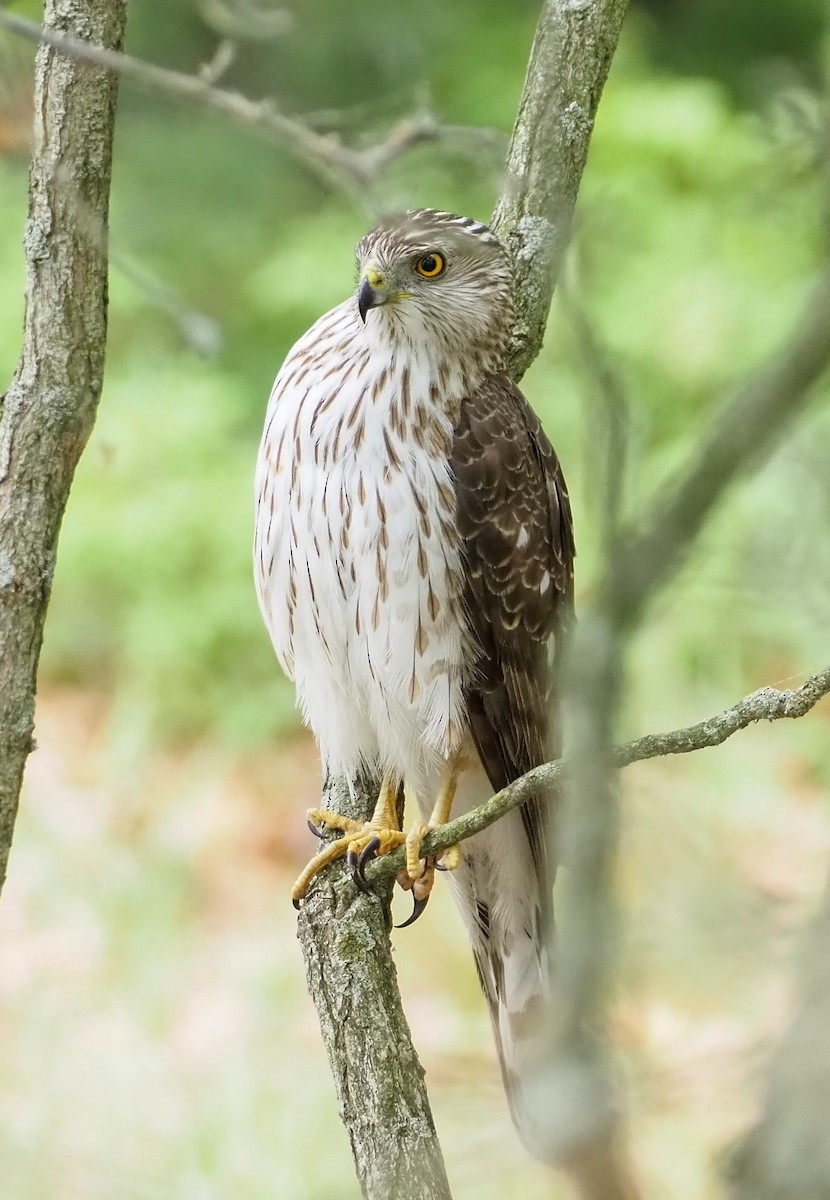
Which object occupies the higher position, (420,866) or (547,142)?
(547,142)

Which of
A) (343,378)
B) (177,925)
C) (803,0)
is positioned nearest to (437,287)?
(343,378)

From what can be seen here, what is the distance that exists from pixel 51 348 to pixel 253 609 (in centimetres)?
463

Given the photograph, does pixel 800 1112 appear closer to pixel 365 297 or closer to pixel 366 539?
pixel 366 539

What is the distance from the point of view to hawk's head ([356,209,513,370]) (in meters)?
3.37

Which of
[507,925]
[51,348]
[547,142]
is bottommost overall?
[507,925]

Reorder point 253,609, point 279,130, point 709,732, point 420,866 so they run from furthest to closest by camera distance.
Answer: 1. point 253,609
2. point 420,866
3. point 709,732
4. point 279,130

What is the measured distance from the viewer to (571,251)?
155cm

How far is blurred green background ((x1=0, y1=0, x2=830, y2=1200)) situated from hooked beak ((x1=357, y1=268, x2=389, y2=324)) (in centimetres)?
148

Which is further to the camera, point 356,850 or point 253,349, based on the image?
point 253,349

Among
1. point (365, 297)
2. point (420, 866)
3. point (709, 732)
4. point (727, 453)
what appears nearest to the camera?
point (727, 453)

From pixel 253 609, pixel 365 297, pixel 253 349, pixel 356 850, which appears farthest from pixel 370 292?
pixel 253 349

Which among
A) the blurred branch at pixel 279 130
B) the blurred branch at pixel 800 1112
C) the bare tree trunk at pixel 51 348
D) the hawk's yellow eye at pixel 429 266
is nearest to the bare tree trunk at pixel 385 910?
the hawk's yellow eye at pixel 429 266

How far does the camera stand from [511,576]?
346 centimetres

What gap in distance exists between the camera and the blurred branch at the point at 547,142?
356cm
